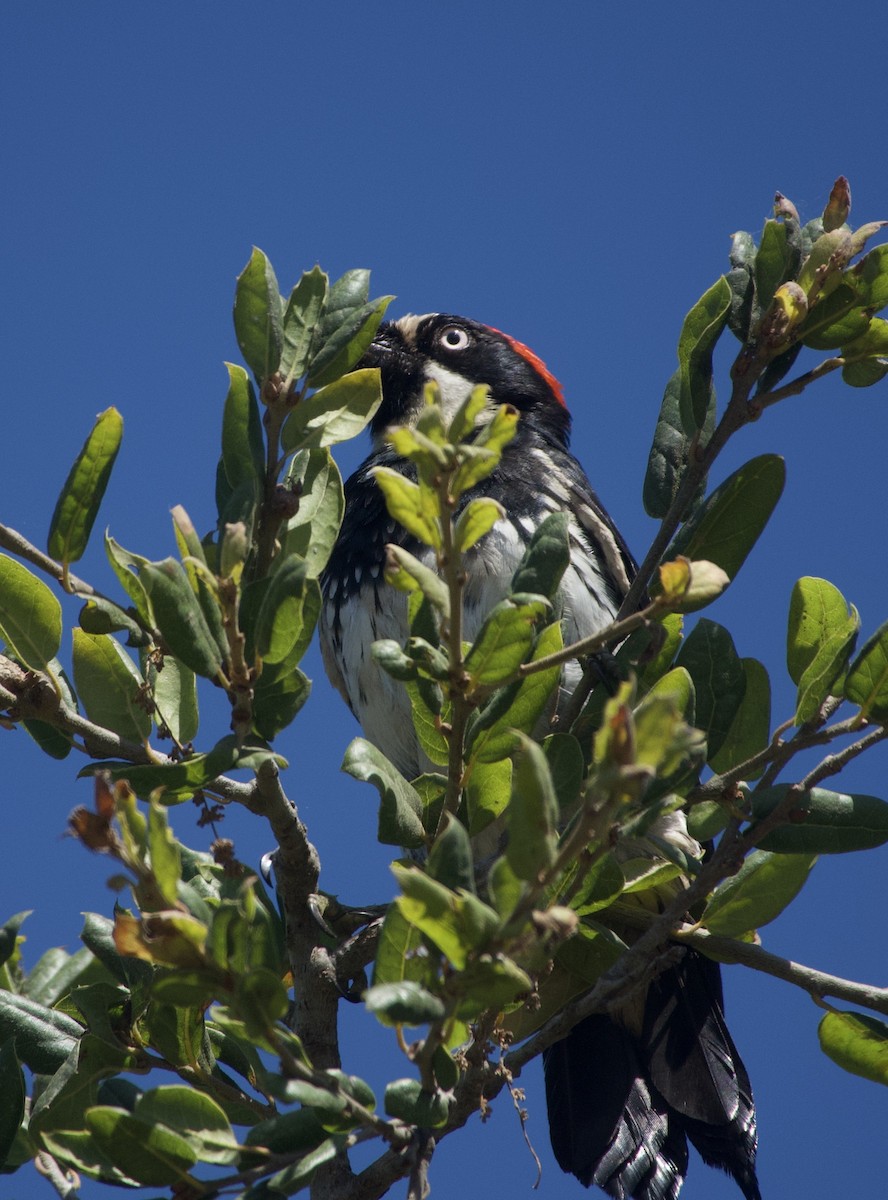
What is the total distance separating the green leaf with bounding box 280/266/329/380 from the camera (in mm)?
1691

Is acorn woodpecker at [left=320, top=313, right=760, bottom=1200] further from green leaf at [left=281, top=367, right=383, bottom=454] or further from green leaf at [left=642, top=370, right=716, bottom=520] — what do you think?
green leaf at [left=281, top=367, right=383, bottom=454]

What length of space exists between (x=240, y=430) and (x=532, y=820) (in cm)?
79

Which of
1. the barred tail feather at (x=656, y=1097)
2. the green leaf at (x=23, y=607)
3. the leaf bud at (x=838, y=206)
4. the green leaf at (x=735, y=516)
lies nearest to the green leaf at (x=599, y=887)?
the green leaf at (x=735, y=516)

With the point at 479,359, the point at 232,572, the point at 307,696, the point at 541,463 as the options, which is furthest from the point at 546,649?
the point at 479,359

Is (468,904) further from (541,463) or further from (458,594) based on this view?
(541,463)

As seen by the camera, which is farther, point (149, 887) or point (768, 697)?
point (768, 697)

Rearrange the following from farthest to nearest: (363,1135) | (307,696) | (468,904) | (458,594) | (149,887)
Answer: (307,696) → (363,1135) → (458,594) → (149,887) → (468,904)

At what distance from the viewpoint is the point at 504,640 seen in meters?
1.40

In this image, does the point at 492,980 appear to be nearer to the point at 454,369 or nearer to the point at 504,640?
the point at 504,640

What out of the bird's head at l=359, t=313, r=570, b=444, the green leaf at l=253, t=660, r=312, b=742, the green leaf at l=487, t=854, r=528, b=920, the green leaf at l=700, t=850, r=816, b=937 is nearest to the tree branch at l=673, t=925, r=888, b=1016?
the green leaf at l=700, t=850, r=816, b=937

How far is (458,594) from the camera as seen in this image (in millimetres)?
1321

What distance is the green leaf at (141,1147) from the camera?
4.48ft

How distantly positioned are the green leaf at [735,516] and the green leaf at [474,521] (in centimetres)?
54

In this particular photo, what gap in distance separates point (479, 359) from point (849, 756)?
315 centimetres
